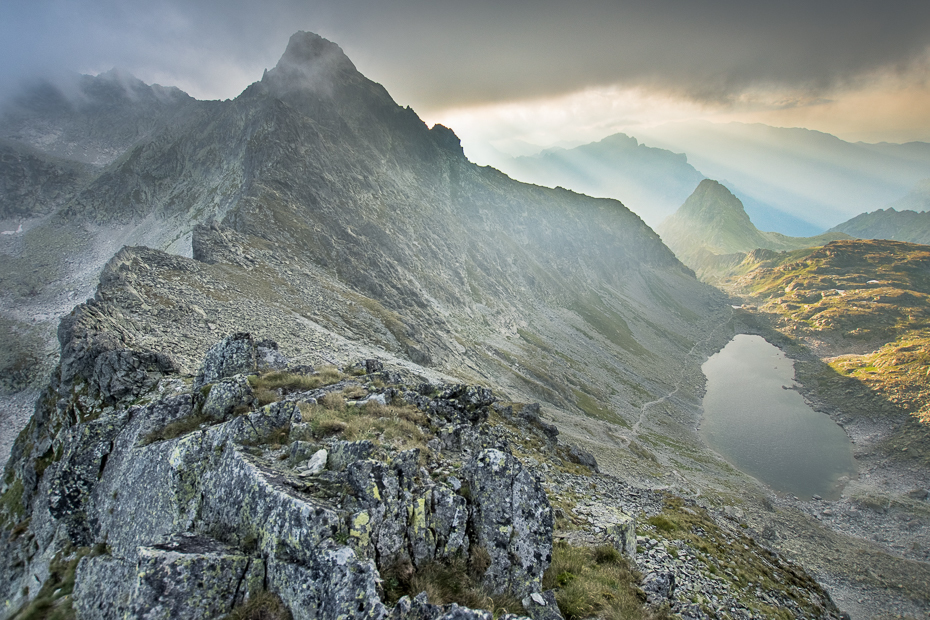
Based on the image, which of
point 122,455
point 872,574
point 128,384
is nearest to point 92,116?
point 128,384

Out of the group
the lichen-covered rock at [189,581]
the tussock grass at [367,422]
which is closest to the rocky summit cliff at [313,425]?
the lichen-covered rock at [189,581]

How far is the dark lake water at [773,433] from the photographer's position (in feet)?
224

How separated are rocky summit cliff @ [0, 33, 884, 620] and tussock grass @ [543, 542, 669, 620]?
109mm

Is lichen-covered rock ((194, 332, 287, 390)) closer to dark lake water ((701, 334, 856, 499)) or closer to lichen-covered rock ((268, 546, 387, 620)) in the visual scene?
lichen-covered rock ((268, 546, 387, 620))

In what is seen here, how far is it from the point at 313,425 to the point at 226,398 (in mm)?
4028

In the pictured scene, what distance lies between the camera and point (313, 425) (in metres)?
12.7

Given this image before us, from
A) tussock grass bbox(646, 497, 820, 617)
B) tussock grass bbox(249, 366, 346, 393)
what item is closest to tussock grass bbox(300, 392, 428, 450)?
tussock grass bbox(249, 366, 346, 393)

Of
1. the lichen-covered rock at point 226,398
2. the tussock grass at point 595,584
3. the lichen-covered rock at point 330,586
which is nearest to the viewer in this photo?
the lichen-covered rock at point 330,586

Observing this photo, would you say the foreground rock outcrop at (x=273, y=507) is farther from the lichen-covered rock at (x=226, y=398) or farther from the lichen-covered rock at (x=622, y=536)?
the lichen-covered rock at (x=622, y=536)

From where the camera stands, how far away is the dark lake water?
68.2m

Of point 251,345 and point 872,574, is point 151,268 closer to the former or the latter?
point 251,345

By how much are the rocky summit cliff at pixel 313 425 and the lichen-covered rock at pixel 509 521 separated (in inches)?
2.4

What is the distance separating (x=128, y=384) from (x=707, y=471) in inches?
2865

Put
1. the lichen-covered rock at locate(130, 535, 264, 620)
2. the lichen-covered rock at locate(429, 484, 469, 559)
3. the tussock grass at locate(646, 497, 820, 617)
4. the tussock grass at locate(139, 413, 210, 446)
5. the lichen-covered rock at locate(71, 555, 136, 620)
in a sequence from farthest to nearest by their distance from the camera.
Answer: the tussock grass at locate(646, 497, 820, 617) → the tussock grass at locate(139, 413, 210, 446) → the lichen-covered rock at locate(429, 484, 469, 559) → the lichen-covered rock at locate(71, 555, 136, 620) → the lichen-covered rock at locate(130, 535, 264, 620)
